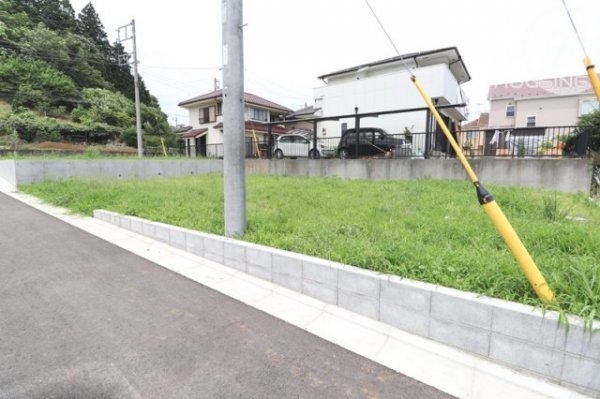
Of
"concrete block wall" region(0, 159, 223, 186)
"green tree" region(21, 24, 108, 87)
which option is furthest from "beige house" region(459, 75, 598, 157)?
"green tree" region(21, 24, 108, 87)

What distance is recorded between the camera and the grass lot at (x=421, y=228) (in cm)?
200

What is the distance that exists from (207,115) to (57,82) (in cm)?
1183

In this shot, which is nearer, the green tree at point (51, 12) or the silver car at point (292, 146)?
the silver car at point (292, 146)

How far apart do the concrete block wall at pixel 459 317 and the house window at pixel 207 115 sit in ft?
77.6

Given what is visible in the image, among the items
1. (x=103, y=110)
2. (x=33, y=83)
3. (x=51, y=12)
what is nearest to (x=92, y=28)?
(x=51, y=12)

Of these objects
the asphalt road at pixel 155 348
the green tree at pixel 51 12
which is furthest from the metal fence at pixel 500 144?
the green tree at pixel 51 12

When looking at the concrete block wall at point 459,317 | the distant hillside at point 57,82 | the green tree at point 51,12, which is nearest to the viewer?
the concrete block wall at point 459,317

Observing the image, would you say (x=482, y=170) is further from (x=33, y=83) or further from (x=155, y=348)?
(x=33, y=83)

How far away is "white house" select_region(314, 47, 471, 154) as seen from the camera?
13945 mm

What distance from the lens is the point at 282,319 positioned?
229 centimetres

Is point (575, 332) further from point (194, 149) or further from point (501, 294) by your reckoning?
point (194, 149)

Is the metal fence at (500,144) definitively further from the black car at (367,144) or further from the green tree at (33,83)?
the green tree at (33,83)

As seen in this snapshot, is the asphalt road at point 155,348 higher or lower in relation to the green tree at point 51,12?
lower

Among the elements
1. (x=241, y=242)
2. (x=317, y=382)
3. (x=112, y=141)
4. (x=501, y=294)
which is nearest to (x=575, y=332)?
(x=501, y=294)
